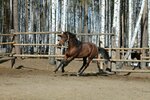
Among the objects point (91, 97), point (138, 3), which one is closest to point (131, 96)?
point (91, 97)

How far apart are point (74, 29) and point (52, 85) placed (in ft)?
116

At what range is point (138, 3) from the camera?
41250 millimetres

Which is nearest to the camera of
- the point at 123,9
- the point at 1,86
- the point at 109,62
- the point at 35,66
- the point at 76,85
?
the point at 1,86

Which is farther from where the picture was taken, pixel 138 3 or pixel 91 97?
pixel 138 3

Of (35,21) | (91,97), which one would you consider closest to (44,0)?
(35,21)

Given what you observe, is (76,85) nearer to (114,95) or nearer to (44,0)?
(114,95)

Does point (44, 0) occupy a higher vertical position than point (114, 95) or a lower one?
higher

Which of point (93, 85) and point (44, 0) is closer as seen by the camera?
point (93, 85)

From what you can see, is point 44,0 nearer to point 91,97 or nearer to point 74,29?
point 74,29

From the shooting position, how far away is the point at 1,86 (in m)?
11.0

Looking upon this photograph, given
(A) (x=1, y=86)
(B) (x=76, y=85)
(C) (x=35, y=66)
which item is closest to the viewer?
(A) (x=1, y=86)

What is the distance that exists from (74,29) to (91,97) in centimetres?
3744

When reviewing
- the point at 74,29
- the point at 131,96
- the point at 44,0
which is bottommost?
the point at 131,96

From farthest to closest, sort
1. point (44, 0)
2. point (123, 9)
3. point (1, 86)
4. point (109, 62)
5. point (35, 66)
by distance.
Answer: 1. point (44, 0)
2. point (123, 9)
3. point (35, 66)
4. point (109, 62)
5. point (1, 86)
